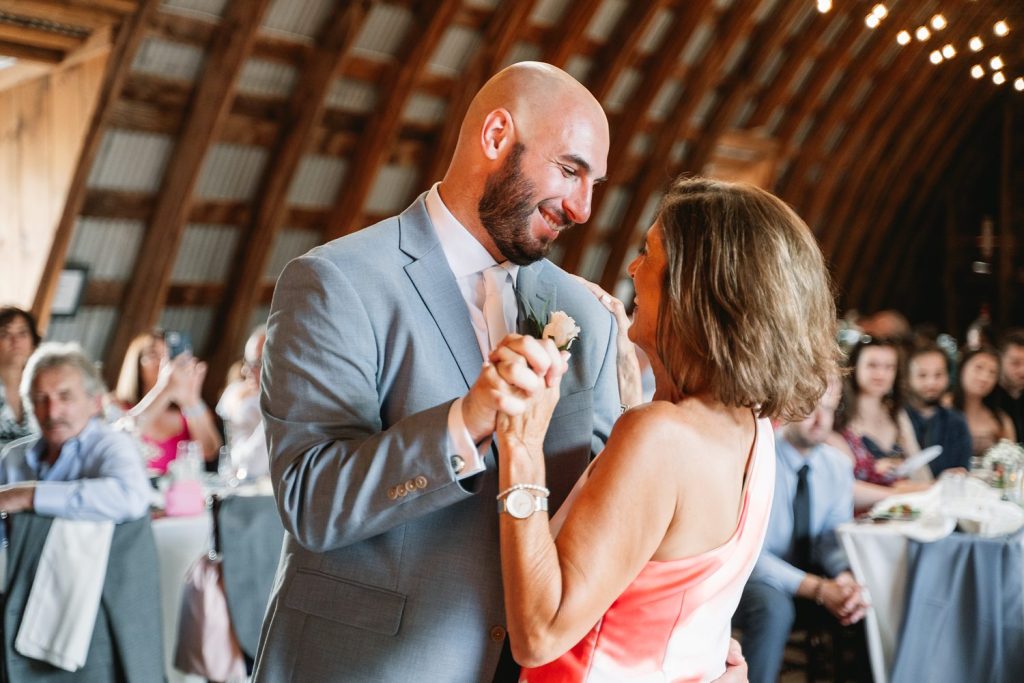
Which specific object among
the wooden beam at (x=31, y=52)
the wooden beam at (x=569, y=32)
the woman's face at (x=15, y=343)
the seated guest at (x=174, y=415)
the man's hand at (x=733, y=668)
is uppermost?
the wooden beam at (x=569, y=32)

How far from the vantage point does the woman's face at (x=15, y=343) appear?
5.72 m

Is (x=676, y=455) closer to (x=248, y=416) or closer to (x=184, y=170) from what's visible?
(x=248, y=416)

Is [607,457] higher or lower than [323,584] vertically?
higher

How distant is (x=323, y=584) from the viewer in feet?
6.23

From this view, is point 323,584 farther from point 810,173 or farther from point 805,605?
point 810,173

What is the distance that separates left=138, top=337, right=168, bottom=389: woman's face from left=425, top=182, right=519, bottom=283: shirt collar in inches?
198

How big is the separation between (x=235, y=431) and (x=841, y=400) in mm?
3141

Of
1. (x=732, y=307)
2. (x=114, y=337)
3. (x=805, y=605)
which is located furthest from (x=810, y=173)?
(x=732, y=307)

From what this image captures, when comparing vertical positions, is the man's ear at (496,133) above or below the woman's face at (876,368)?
below

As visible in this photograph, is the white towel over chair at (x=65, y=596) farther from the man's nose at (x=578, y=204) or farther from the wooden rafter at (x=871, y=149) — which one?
the wooden rafter at (x=871, y=149)

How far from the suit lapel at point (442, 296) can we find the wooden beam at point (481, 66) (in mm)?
7691

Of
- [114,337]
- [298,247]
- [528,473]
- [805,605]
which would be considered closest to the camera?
[528,473]

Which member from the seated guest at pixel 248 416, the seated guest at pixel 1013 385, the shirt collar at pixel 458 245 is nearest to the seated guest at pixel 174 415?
the seated guest at pixel 248 416

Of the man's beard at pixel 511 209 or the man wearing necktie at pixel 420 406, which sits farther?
the man's beard at pixel 511 209
